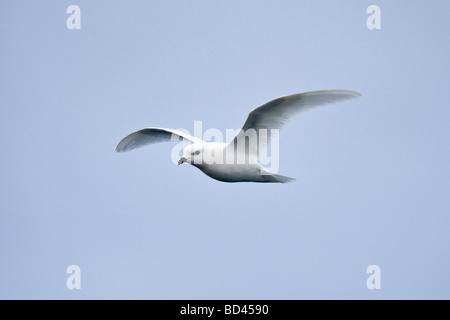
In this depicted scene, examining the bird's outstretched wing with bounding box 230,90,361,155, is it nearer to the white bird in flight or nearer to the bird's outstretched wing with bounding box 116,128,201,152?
the white bird in flight

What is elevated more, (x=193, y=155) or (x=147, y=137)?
(x=147, y=137)

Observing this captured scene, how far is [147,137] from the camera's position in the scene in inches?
504

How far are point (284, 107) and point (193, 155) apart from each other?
179cm

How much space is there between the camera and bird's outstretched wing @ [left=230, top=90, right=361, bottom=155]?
957 cm

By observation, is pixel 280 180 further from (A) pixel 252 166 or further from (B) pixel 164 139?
(B) pixel 164 139

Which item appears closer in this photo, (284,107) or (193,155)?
(284,107)

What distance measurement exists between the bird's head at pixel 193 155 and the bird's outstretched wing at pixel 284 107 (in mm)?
560

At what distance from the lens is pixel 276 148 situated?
11.1 m

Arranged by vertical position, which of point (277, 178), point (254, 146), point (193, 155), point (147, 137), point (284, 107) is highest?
point (284, 107)

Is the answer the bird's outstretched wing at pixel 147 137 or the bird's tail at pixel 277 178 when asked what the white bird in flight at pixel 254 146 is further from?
the bird's outstretched wing at pixel 147 137

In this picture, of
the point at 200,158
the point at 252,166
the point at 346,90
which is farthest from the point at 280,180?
the point at 346,90

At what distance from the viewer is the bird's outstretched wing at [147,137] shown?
12305mm

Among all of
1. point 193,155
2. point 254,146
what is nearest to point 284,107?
point 254,146

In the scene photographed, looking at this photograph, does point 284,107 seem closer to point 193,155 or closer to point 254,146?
point 254,146
